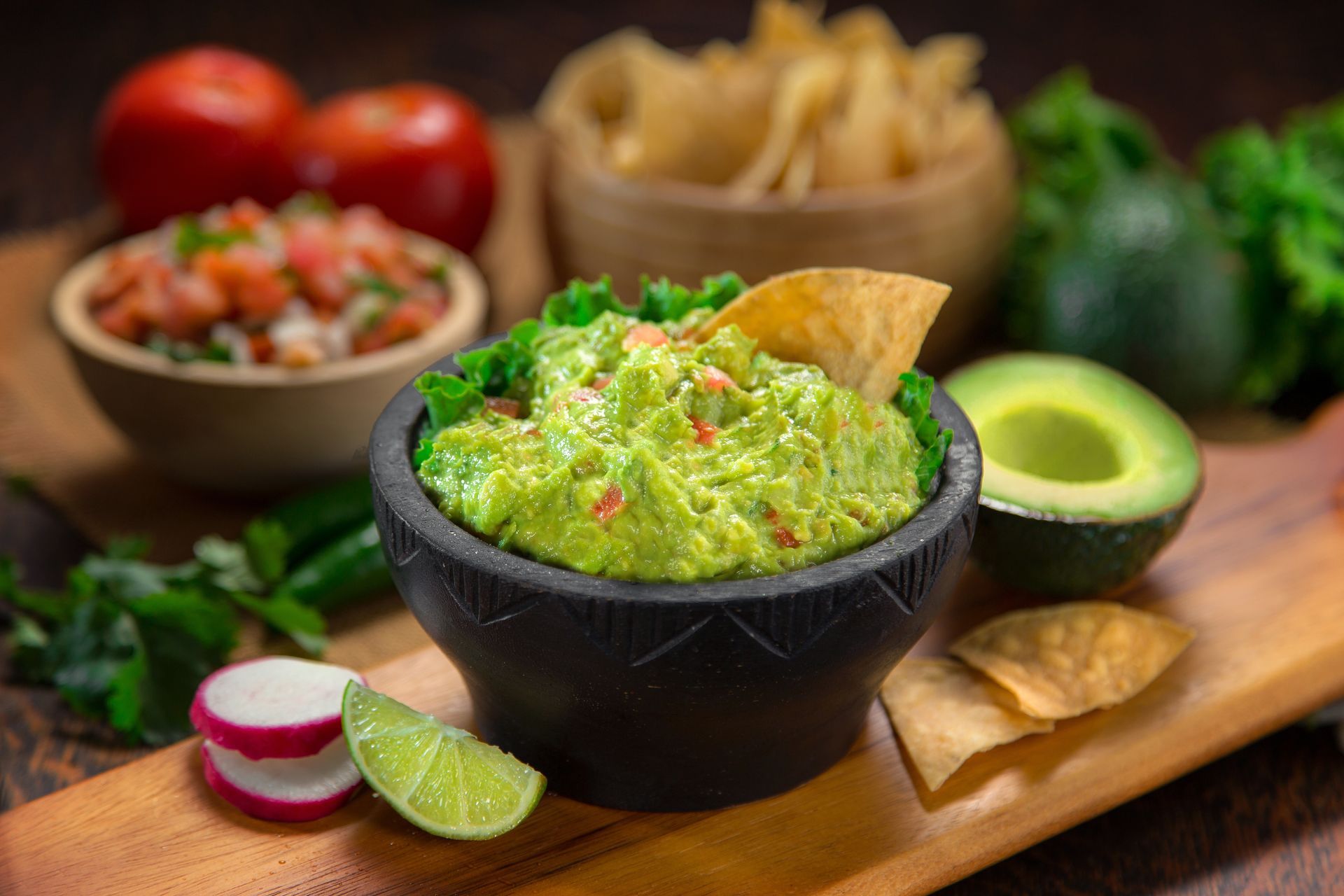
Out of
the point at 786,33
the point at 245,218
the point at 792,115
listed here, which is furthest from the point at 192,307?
the point at 786,33

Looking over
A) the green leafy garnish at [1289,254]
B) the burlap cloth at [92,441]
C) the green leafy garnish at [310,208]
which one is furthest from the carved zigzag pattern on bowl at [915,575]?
the green leafy garnish at [310,208]

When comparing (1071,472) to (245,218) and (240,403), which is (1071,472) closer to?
(240,403)

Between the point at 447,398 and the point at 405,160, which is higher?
the point at 447,398

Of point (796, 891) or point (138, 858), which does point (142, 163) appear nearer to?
point (138, 858)

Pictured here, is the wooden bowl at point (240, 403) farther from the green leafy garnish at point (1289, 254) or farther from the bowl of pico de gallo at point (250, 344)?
the green leafy garnish at point (1289, 254)

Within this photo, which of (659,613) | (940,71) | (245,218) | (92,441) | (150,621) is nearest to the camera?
(659,613)

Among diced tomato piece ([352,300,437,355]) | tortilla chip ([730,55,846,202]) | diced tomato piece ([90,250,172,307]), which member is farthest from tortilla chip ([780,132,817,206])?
diced tomato piece ([90,250,172,307])
